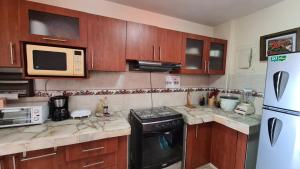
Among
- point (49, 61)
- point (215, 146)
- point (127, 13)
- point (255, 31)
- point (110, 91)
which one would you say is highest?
point (127, 13)

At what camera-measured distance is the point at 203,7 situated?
1741mm

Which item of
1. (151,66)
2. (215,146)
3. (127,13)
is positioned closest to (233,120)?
(215,146)

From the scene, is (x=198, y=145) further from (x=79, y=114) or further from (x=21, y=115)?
(x=21, y=115)

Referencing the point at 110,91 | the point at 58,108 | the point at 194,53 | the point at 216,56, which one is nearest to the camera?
the point at 58,108

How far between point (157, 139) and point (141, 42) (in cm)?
118

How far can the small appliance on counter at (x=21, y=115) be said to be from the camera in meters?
1.15

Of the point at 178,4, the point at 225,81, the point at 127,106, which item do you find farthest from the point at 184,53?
the point at 127,106

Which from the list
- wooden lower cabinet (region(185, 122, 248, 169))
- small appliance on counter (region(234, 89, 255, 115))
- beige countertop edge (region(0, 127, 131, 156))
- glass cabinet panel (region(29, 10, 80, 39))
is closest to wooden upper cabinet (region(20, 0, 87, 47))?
glass cabinet panel (region(29, 10, 80, 39))

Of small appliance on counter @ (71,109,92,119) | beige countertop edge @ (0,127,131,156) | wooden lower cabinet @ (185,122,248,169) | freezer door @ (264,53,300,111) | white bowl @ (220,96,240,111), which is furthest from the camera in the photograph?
white bowl @ (220,96,240,111)

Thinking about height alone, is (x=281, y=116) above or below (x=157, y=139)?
above

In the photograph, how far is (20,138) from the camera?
99cm

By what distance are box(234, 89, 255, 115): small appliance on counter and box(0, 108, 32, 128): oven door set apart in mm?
2374

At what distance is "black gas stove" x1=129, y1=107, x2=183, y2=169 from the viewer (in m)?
1.46

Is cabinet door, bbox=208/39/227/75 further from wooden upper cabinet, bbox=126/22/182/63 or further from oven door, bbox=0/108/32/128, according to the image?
oven door, bbox=0/108/32/128
